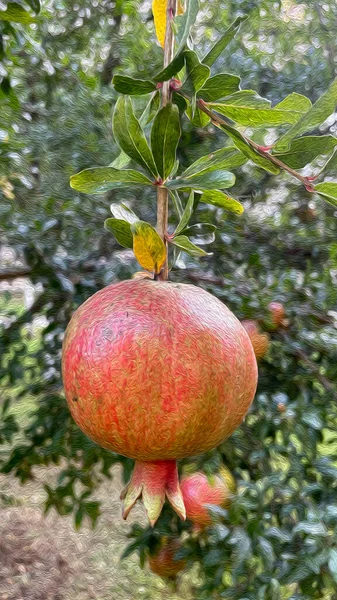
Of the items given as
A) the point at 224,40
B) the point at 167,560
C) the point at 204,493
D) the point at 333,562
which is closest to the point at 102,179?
the point at 224,40

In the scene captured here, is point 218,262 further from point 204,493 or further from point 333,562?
point 333,562

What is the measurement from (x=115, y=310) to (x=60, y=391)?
0.94m

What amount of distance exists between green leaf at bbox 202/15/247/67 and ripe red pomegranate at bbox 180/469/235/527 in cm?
87

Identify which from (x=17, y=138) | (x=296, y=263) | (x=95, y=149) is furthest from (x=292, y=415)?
(x=17, y=138)

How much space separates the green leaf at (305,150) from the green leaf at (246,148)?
0.5 inches

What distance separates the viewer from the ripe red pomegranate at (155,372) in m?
0.53

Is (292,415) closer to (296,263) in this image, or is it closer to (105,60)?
(296,263)

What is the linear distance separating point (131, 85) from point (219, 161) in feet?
0.34

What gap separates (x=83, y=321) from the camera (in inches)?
23.0

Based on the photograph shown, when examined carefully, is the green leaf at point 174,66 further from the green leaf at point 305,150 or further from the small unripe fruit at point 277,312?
the small unripe fruit at point 277,312

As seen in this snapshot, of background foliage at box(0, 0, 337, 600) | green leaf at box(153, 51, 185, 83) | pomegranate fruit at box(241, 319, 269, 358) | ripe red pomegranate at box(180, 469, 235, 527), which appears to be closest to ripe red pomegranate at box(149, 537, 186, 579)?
background foliage at box(0, 0, 337, 600)

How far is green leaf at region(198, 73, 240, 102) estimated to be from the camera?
54 cm

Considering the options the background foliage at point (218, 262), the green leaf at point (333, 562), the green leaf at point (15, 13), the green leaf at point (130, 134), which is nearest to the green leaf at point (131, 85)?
the green leaf at point (130, 134)

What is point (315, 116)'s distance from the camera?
1.73ft
